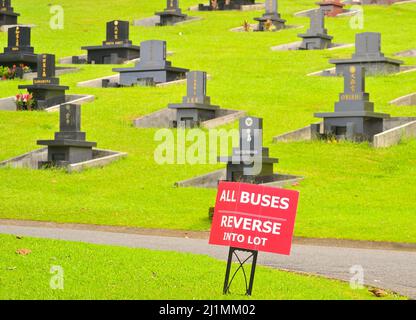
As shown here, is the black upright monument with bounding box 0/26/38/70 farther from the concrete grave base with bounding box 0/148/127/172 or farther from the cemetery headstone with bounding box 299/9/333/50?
the concrete grave base with bounding box 0/148/127/172

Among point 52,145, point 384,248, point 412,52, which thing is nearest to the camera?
point 384,248

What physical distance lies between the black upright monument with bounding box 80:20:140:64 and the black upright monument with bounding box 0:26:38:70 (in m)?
5.56

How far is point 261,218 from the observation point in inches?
444

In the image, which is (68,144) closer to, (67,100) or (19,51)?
(67,100)

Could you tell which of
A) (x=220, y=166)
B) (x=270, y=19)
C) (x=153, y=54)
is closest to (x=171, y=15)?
(x=270, y=19)

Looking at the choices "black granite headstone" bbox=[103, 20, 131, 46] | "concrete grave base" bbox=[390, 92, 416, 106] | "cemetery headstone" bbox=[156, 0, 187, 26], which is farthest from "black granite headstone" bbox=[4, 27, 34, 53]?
"concrete grave base" bbox=[390, 92, 416, 106]

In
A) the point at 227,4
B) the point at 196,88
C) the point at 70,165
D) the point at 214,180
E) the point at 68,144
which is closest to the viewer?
the point at 214,180

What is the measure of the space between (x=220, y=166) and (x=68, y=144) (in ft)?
17.9

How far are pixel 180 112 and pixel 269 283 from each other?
27.8 metres

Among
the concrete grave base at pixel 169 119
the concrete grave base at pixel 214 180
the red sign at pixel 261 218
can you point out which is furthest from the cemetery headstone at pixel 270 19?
the red sign at pixel 261 218

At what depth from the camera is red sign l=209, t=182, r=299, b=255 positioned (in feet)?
37.1

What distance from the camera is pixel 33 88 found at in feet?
150
